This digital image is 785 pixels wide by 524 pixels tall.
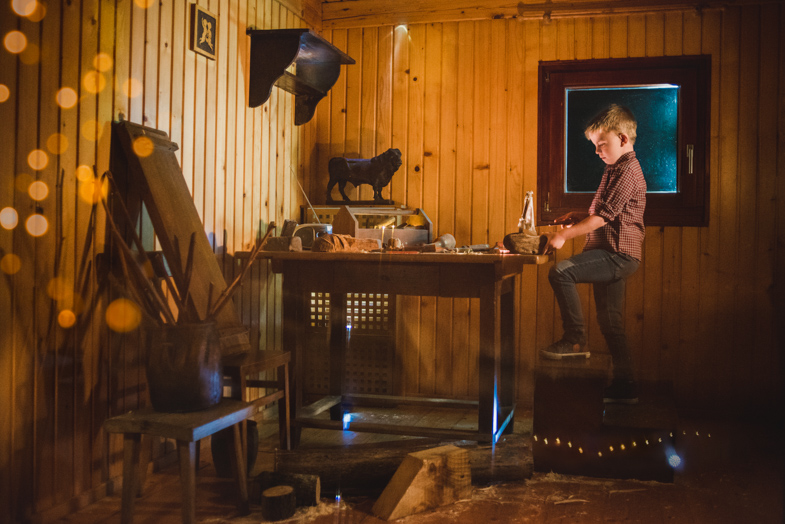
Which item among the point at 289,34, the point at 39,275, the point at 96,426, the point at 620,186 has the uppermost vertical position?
the point at 289,34

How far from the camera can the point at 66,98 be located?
2504 mm

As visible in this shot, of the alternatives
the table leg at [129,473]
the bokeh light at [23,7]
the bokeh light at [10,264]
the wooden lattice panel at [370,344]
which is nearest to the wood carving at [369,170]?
the wooden lattice panel at [370,344]

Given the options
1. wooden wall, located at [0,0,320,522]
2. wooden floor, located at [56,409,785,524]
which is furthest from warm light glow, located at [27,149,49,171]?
wooden floor, located at [56,409,785,524]

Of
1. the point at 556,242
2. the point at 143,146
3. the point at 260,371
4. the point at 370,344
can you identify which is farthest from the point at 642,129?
the point at 143,146

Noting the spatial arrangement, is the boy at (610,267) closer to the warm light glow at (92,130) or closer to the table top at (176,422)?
the table top at (176,422)

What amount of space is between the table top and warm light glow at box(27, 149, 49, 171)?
3.10 feet

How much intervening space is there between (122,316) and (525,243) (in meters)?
1.89

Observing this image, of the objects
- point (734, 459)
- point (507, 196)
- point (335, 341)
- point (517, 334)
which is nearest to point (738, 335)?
point (734, 459)

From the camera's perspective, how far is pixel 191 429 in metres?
2.17

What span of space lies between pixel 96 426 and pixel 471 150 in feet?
9.47

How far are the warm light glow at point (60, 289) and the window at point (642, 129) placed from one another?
2916 mm

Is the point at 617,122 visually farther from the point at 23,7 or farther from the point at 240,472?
the point at 23,7

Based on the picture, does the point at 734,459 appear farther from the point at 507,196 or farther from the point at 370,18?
the point at 370,18

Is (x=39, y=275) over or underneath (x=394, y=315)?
over
